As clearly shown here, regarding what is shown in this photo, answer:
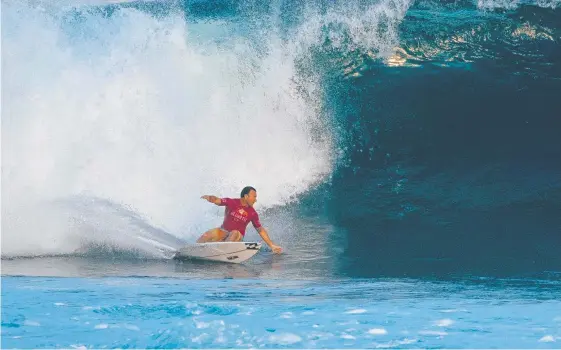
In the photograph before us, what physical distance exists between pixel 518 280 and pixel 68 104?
7.23 m

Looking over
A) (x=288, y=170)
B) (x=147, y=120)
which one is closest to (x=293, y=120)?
(x=288, y=170)

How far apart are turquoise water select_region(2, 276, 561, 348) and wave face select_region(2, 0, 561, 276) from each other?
83.6 inches

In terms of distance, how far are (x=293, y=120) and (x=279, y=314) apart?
752 centimetres

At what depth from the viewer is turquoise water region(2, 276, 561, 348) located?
5133 mm

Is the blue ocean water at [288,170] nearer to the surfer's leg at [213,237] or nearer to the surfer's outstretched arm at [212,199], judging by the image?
the surfer's leg at [213,237]

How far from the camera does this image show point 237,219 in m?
9.09

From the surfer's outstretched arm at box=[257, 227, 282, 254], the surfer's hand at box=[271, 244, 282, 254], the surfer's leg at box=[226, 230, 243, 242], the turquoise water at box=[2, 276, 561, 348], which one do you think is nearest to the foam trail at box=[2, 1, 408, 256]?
the surfer's leg at box=[226, 230, 243, 242]

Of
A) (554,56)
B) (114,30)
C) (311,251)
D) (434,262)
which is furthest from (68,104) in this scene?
(554,56)

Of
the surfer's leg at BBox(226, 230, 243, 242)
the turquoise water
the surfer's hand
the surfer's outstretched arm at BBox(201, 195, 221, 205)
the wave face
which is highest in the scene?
the wave face

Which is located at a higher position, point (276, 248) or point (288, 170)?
point (288, 170)

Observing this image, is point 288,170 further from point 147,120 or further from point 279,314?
point 279,314

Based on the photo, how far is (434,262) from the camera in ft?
27.2

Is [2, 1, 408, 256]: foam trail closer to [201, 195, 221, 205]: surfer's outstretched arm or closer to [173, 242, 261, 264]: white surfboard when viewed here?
[173, 242, 261, 264]: white surfboard

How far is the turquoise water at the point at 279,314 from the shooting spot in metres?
5.13
